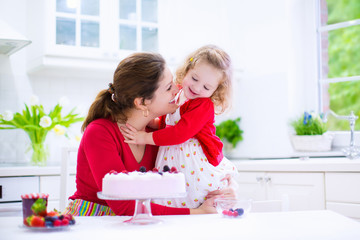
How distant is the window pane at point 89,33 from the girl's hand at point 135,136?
5.04 ft

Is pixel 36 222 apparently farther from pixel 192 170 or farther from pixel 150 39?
pixel 150 39

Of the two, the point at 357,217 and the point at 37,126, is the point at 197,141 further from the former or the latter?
the point at 37,126

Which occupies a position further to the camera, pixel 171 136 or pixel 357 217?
pixel 357 217

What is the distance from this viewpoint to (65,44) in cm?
306

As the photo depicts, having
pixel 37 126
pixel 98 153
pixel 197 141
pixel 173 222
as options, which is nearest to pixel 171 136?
pixel 197 141

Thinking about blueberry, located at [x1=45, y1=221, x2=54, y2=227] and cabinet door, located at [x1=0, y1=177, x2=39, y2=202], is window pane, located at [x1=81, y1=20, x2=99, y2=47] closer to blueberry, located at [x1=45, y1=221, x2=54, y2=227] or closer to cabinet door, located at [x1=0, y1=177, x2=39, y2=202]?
cabinet door, located at [x1=0, y1=177, x2=39, y2=202]

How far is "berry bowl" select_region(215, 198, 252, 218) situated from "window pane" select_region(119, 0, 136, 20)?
2.13 metres

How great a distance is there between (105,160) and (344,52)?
8.42 ft

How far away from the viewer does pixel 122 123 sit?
1803mm

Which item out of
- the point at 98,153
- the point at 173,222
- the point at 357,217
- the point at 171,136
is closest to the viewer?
the point at 173,222

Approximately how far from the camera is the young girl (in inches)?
69.6

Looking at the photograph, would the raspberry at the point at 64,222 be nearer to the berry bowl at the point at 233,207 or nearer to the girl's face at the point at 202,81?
the berry bowl at the point at 233,207

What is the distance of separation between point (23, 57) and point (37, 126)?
0.60m

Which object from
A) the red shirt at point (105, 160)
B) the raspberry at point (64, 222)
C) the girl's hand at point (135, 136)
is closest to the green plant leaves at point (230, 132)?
the red shirt at point (105, 160)
